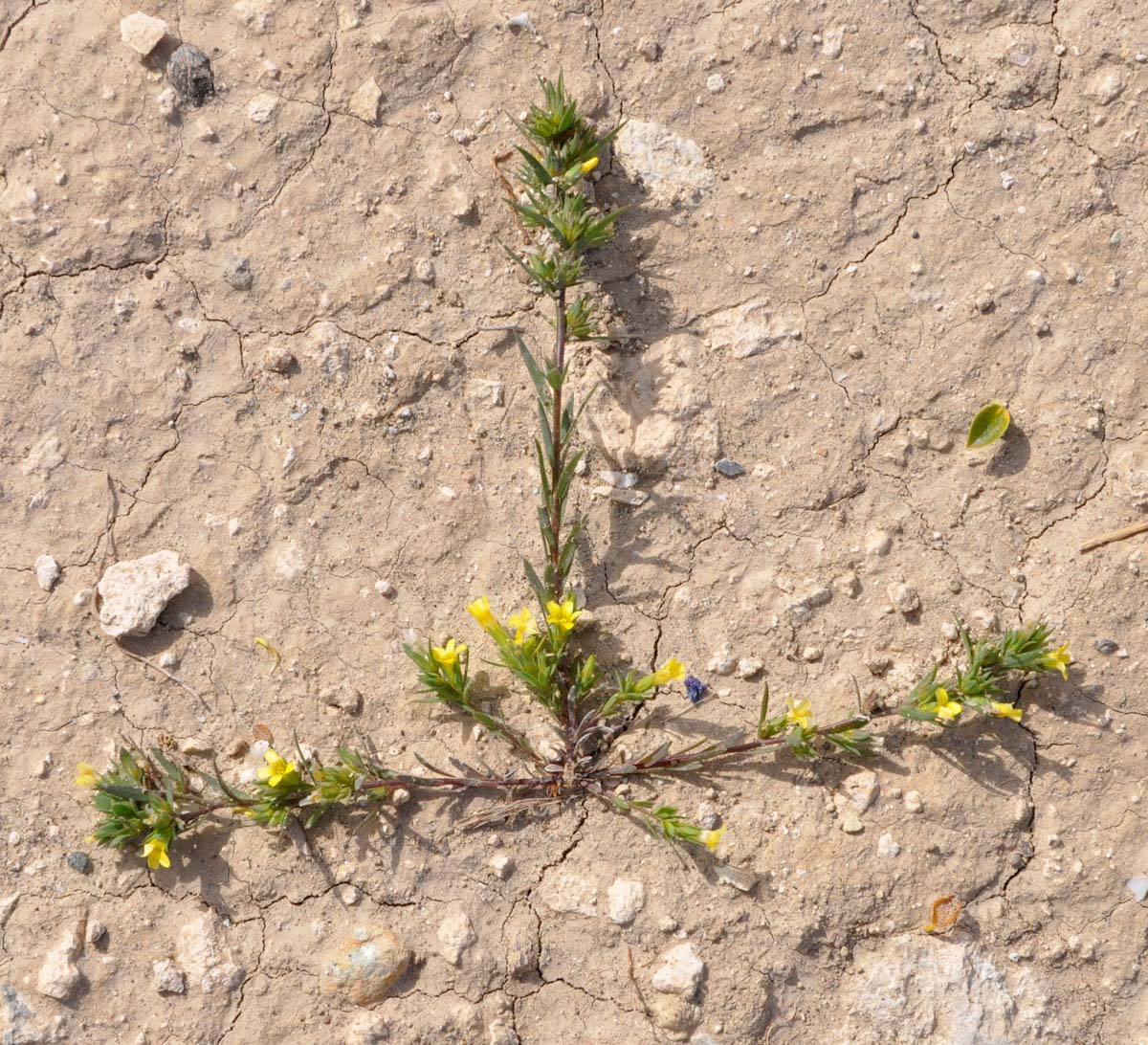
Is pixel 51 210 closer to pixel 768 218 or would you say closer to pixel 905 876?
pixel 768 218

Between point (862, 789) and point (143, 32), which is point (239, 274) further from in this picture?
point (862, 789)

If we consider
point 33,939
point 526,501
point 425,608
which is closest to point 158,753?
point 33,939

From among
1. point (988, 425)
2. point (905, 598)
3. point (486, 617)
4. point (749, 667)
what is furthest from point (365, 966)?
point (988, 425)

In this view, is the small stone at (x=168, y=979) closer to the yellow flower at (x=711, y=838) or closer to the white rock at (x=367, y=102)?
the yellow flower at (x=711, y=838)

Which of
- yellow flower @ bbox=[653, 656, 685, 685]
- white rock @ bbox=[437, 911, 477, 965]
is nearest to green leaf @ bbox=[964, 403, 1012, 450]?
yellow flower @ bbox=[653, 656, 685, 685]

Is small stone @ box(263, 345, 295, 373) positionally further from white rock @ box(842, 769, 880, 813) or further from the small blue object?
white rock @ box(842, 769, 880, 813)

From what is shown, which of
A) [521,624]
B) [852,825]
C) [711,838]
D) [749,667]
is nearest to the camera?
[711,838]
